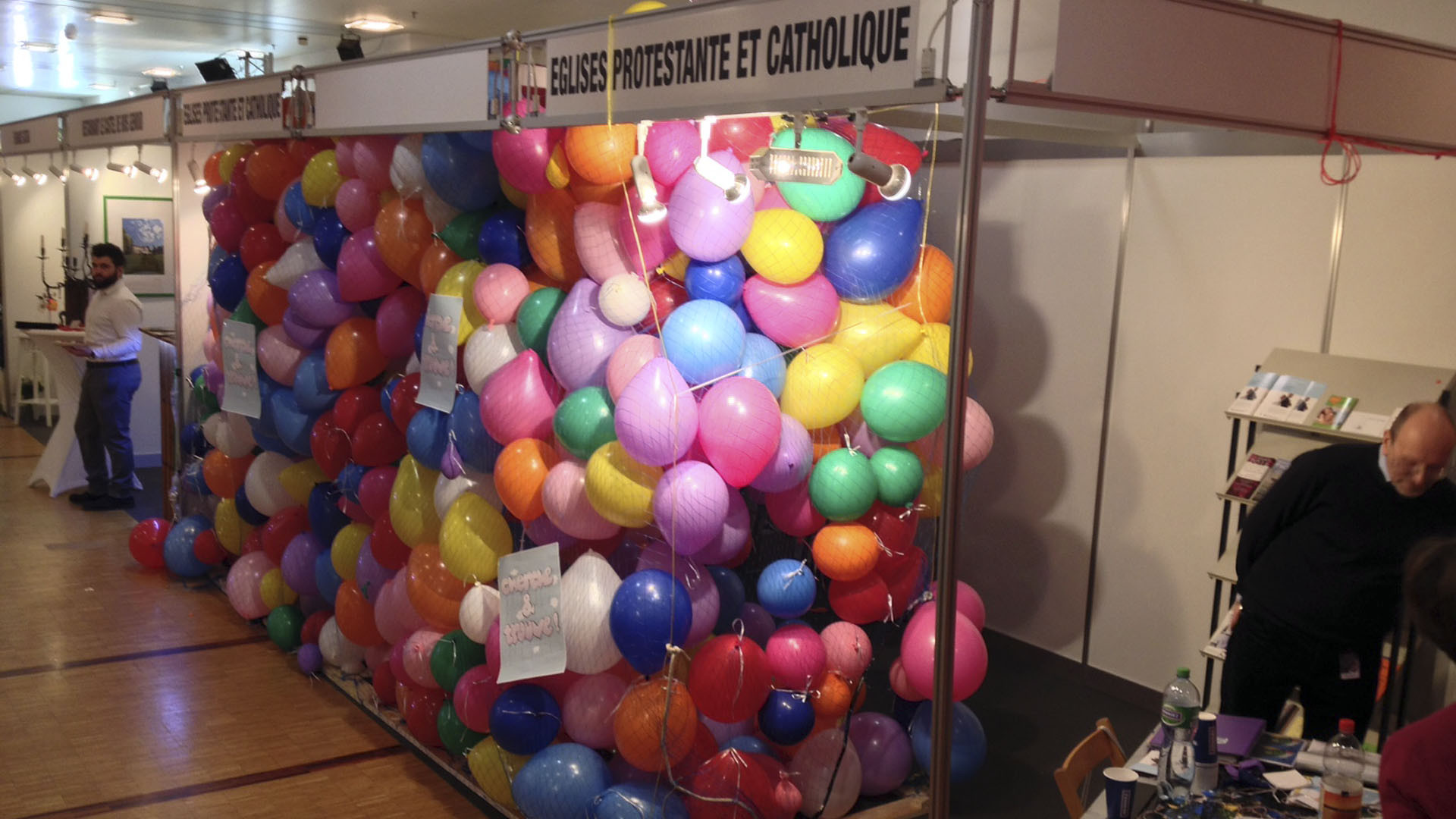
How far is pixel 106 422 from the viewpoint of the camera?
7.16 metres

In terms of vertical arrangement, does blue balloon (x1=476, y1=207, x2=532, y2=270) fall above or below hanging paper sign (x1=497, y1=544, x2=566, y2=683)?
above

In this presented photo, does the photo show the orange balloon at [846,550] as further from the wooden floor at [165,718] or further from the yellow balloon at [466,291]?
the wooden floor at [165,718]

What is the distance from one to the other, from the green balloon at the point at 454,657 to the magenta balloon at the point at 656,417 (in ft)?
3.65

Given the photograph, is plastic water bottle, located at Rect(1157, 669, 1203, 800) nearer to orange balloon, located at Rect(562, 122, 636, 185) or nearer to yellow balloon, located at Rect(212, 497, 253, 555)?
orange balloon, located at Rect(562, 122, 636, 185)

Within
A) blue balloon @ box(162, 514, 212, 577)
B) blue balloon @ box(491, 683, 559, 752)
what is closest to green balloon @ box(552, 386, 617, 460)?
blue balloon @ box(491, 683, 559, 752)

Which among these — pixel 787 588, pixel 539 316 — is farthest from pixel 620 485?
pixel 539 316

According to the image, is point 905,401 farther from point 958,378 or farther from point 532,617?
point 532,617

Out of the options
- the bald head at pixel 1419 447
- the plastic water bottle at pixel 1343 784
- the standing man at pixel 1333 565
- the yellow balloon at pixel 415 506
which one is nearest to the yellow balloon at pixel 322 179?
the yellow balloon at pixel 415 506

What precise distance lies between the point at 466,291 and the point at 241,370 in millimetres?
1721

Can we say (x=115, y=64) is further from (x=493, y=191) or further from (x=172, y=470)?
(x=493, y=191)

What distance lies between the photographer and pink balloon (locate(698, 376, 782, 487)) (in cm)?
288

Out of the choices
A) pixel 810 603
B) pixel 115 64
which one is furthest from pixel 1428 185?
pixel 115 64

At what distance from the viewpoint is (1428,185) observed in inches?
146

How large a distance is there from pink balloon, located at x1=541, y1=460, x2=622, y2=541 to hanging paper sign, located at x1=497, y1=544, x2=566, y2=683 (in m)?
0.08
